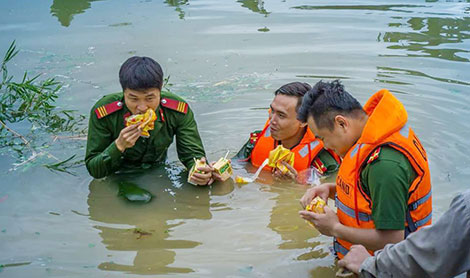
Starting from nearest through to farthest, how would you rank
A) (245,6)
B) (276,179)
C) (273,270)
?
(273,270), (276,179), (245,6)

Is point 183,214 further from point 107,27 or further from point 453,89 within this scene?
point 107,27

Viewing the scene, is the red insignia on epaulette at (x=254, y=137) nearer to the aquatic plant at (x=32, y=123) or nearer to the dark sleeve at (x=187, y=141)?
the dark sleeve at (x=187, y=141)

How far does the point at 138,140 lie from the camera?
6.11m

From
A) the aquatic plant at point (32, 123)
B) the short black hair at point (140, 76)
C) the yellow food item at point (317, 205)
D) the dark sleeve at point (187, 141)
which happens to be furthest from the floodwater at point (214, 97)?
the short black hair at point (140, 76)

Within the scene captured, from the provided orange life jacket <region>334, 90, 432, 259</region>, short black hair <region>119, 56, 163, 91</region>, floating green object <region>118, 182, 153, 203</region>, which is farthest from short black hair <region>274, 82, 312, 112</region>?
orange life jacket <region>334, 90, 432, 259</region>

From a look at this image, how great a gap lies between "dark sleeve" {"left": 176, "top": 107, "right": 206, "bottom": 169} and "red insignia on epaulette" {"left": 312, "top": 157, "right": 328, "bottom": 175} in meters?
1.11

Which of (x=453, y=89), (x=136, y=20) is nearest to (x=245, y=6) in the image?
(x=136, y=20)

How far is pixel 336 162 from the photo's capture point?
6.34m

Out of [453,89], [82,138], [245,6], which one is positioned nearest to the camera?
[82,138]

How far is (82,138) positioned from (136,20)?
516 cm

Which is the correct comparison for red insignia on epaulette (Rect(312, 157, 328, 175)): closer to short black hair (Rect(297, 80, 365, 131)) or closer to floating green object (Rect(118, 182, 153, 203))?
floating green object (Rect(118, 182, 153, 203))

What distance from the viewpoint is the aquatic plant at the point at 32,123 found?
6.87m

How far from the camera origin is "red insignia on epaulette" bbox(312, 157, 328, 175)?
6.22 m

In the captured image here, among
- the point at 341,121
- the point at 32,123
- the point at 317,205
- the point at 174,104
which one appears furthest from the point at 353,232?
the point at 32,123
